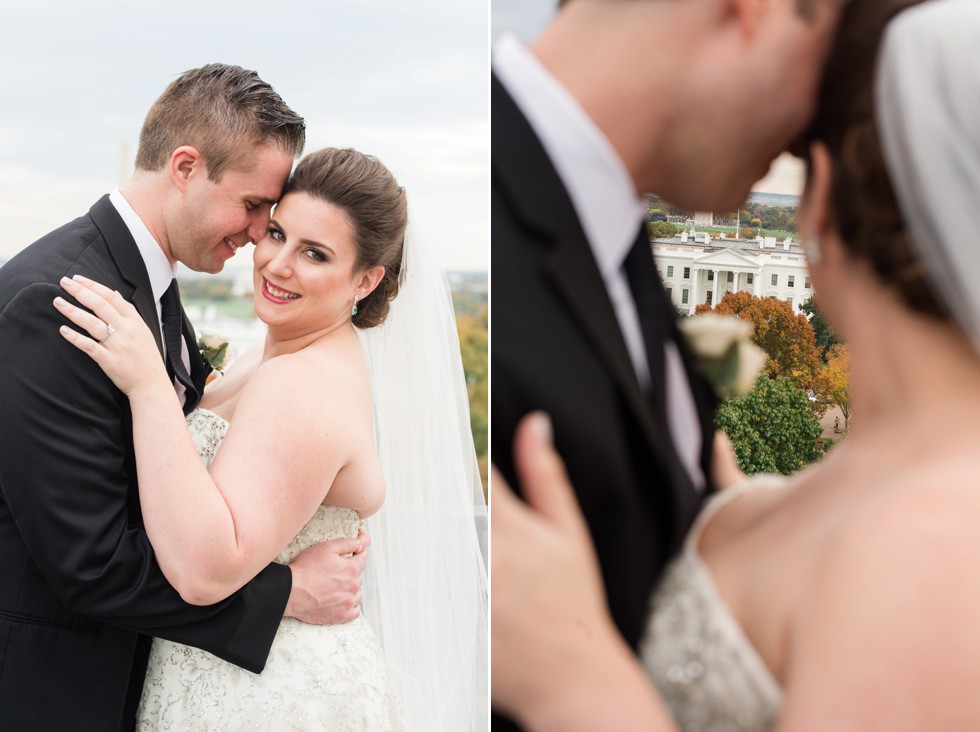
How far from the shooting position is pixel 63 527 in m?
1.90

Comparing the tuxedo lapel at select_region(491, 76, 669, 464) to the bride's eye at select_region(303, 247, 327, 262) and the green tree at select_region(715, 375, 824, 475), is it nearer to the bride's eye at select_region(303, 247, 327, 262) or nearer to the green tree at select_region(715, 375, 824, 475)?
the bride's eye at select_region(303, 247, 327, 262)

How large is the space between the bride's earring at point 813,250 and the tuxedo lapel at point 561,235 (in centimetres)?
25

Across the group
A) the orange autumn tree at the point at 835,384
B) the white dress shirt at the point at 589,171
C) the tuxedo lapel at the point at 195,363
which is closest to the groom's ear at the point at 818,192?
the white dress shirt at the point at 589,171

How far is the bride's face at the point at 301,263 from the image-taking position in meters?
2.38

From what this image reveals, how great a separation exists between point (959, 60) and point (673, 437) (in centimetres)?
50

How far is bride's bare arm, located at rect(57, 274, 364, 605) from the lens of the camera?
1.91 metres

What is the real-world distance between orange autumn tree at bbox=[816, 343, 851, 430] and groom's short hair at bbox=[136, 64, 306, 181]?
1098cm

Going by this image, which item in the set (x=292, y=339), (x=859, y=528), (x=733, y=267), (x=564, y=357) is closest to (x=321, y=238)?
(x=292, y=339)

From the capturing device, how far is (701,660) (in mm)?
1051

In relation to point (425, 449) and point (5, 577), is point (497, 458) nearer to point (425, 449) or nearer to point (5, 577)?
point (5, 577)

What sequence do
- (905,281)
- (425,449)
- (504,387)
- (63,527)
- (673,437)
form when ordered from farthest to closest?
(425,449) → (63,527) → (673,437) → (905,281) → (504,387)

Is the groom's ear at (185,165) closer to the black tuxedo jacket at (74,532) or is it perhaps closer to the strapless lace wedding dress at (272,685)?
the black tuxedo jacket at (74,532)

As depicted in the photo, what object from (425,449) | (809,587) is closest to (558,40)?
(809,587)

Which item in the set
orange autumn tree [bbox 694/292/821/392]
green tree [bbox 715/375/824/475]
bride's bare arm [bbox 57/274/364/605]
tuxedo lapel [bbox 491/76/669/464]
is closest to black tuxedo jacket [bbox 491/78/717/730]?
tuxedo lapel [bbox 491/76/669/464]
